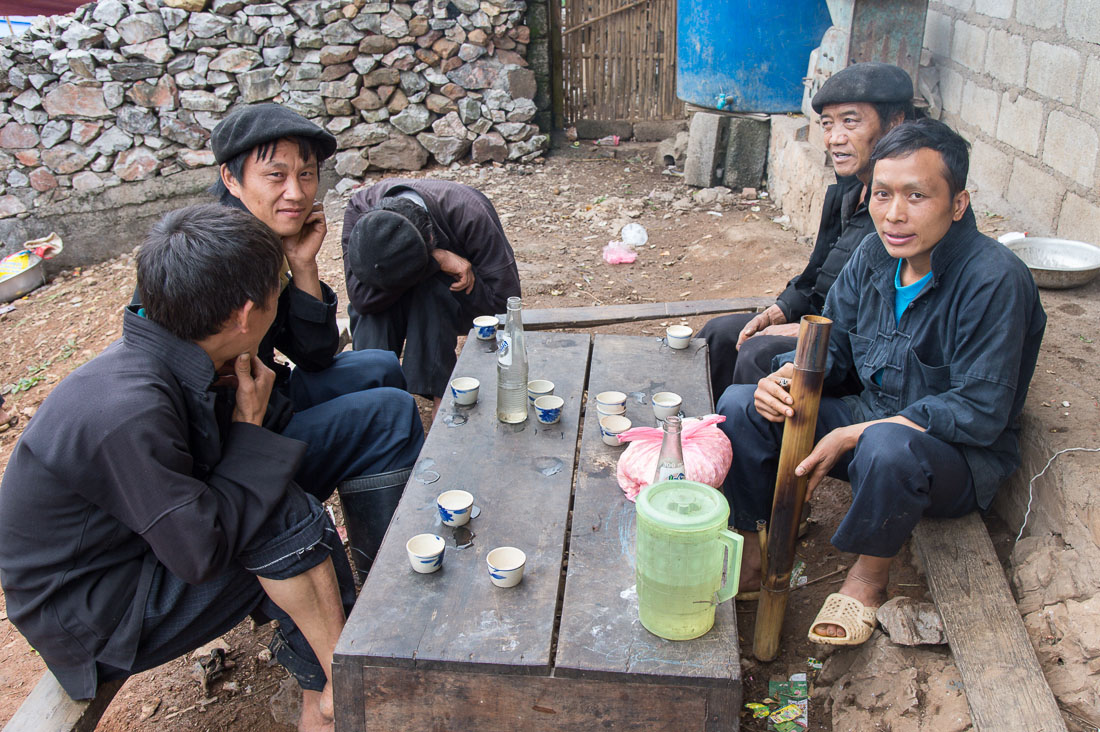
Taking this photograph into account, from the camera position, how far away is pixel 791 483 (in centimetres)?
221

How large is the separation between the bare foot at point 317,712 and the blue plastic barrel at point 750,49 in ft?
19.5

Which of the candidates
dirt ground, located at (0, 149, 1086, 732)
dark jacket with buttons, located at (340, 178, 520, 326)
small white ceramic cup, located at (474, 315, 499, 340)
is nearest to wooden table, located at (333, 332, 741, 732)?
dirt ground, located at (0, 149, 1086, 732)

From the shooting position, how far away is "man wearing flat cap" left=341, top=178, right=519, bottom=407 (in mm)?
3512

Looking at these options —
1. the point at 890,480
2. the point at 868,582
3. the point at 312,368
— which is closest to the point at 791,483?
the point at 890,480

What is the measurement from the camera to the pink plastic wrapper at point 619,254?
601cm

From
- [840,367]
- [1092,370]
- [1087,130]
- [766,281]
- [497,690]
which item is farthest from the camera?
[766,281]

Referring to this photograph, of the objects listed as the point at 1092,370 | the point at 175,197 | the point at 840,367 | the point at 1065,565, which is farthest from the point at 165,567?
the point at 175,197

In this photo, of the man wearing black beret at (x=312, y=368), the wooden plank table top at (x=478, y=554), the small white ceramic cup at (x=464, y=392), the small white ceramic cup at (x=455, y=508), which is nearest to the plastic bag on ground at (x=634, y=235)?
the man wearing black beret at (x=312, y=368)

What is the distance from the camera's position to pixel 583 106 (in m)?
8.91

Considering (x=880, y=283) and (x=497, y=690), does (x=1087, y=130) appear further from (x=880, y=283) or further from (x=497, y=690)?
(x=497, y=690)

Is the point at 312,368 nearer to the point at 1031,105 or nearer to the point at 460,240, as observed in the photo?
the point at 460,240

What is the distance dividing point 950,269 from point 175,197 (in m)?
7.68

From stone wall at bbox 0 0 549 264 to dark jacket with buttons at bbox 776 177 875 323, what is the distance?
215 inches

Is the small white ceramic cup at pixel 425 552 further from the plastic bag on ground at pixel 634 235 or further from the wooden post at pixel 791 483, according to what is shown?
the plastic bag on ground at pixel 634 235
